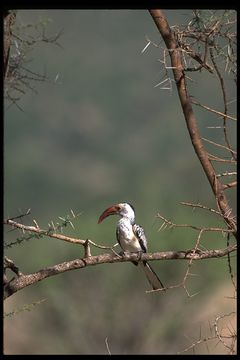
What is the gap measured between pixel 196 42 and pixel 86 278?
884cm

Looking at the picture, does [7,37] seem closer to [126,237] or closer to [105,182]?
[126,237]

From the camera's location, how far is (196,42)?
3902 millimetres

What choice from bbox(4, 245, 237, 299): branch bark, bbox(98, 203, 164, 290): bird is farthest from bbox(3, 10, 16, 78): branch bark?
bbox(98, 203, 164, 290): bird

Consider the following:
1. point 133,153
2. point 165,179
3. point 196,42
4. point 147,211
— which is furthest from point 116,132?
point 196,42

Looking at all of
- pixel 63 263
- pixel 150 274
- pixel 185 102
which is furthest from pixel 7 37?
pixel 150 274

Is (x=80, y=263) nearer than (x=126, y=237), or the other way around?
(x=80, y=263)

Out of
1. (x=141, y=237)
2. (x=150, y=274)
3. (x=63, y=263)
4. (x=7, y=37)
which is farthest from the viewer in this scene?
(x=141, y=237)

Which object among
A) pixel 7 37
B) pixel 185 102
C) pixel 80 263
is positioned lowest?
pixel 80 263

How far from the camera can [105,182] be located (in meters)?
21.0

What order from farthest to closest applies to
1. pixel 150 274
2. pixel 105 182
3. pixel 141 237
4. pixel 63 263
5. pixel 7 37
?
pixel 105 182 → pixel 141 237 → pixel 150 274 → pixel 63 263 → pixel 7 37

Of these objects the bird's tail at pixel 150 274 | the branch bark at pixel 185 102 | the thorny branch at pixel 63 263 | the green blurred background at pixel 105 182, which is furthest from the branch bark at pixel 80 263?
the bird's tail at pixel 150 274

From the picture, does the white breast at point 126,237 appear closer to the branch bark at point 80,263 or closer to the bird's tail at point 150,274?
the bird's tail at point 150,274

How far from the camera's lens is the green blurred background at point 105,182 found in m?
12.3
